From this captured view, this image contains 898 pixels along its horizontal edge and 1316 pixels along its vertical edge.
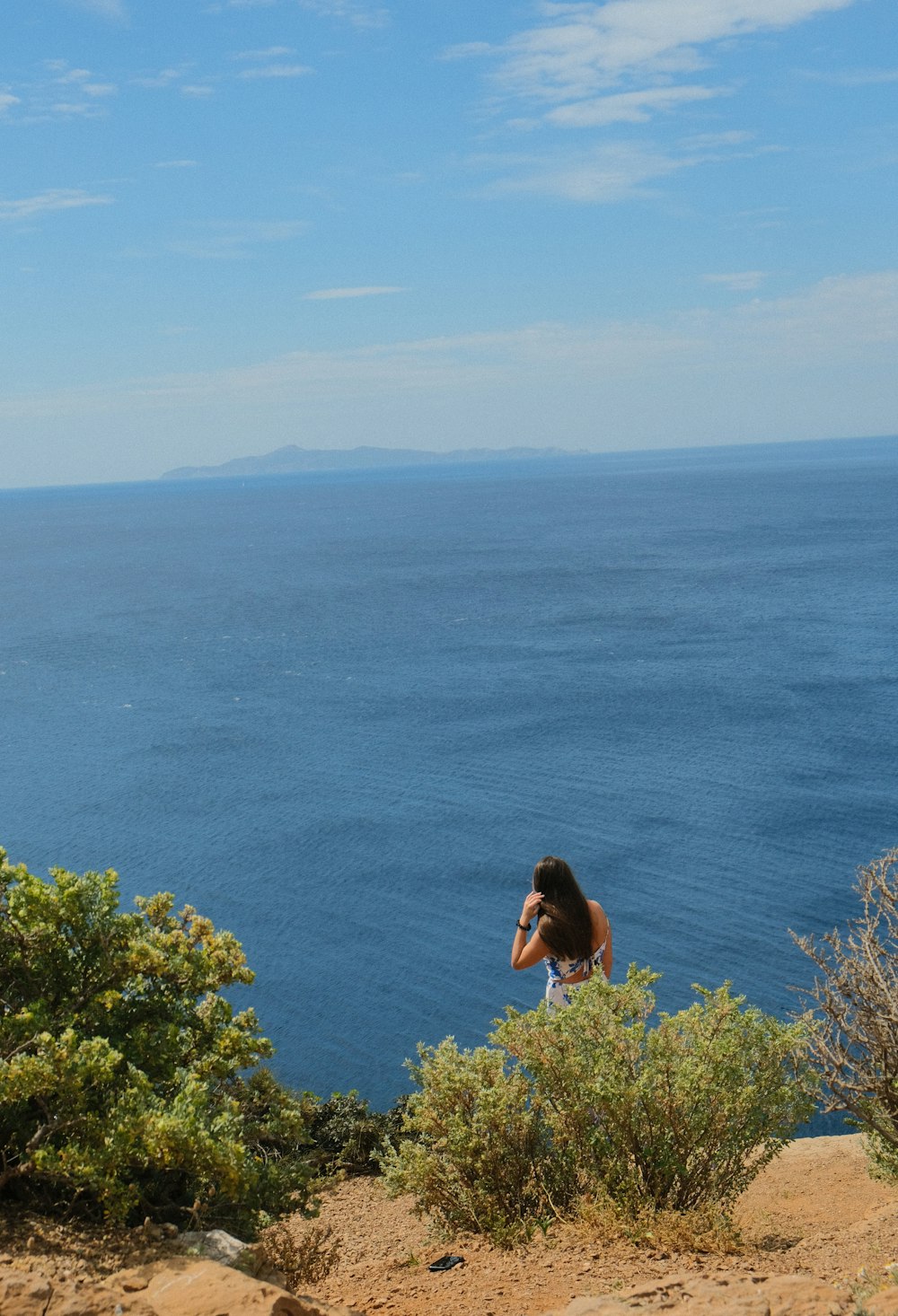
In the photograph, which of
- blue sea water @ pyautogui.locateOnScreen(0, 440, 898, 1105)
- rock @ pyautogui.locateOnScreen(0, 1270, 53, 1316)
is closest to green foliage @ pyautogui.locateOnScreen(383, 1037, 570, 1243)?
rock @ pyautogui.locateOnScreen(0, 1270, 53, 1316)

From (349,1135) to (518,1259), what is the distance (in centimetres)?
865

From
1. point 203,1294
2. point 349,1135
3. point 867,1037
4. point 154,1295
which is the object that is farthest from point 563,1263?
point 349,1135

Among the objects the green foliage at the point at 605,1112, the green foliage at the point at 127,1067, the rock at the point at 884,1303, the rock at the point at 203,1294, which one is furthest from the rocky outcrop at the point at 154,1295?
the rock at the point at 884,1303

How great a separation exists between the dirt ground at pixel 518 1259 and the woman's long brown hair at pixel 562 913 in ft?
6.49

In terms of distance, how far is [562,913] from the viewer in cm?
862

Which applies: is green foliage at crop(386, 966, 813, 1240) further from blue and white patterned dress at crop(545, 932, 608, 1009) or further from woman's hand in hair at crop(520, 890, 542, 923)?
woman's hand in hair at crop(520, 890, 542, 923)

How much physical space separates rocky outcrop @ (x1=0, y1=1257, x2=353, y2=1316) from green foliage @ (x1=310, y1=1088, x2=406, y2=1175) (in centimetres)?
842

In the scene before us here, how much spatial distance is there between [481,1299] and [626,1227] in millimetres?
1143

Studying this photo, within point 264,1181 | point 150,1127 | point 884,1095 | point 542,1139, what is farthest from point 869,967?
point 150,1127

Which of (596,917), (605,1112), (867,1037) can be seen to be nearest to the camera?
(605,1112)

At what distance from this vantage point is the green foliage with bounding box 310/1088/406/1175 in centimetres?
1494

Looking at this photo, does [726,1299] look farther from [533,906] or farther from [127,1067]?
[127,1067]

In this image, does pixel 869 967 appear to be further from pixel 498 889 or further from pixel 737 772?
pixel 737 772

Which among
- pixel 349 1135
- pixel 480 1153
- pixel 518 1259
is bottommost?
pixel 349 1135
